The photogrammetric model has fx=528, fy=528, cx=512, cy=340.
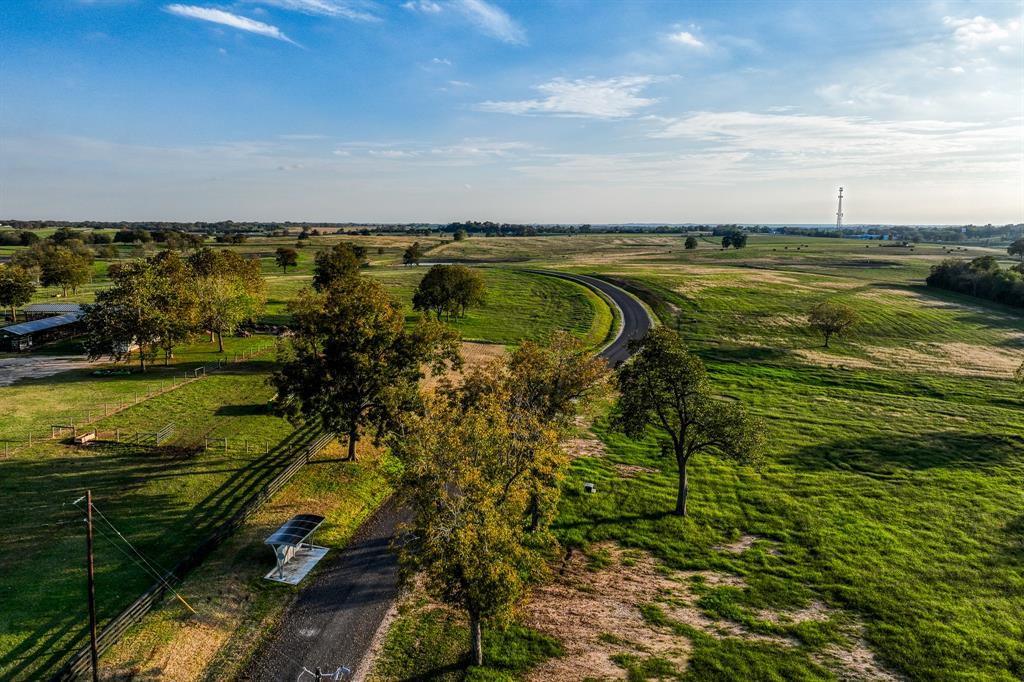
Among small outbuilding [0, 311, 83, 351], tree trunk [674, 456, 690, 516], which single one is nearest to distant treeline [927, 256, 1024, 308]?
tree trunk [674, 456, 690, 516]

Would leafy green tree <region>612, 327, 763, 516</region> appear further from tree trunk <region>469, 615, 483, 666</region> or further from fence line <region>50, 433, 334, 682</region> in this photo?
fence line <region>50, 433, 334, 682</region>

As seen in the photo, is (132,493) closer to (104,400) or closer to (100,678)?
(100,678)

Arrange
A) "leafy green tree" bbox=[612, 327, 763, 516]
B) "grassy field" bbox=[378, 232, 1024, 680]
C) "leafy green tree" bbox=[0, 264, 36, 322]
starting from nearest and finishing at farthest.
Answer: "grassy field" bbox=[378, 232, 1024, 680] → "leafy green tree" bbox=[612, 327, 763, 516] → "leafy green tree" bbox=[0, 264, 36, 322]

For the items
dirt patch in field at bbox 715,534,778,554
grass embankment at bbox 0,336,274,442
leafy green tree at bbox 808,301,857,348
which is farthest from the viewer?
leafy green tree at bbox 808,301,857,348

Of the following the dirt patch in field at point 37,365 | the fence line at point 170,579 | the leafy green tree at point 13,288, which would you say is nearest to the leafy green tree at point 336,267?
the dirt patch in field at point 37,365

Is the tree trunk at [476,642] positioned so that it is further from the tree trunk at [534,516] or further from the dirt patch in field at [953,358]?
the dirt patch in field at [953,358]
